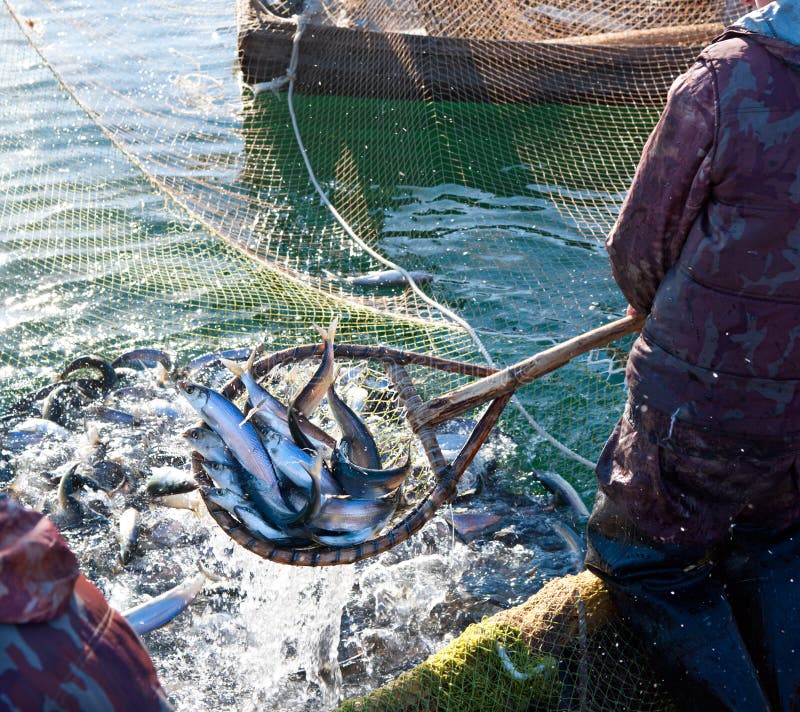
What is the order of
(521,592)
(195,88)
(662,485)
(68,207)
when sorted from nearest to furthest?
(662,485), (521,592), (68,207), (195,88)

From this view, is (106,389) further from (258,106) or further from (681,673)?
(258,106)

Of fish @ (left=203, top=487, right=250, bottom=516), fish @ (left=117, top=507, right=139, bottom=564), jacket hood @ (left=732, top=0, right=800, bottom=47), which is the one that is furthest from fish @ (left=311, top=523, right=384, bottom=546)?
jacket hood @ (left=732, top=0, right=800, bottom=47)

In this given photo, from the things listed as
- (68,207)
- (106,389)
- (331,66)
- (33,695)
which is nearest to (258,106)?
(331,66)

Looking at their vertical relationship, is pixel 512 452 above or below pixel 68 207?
below

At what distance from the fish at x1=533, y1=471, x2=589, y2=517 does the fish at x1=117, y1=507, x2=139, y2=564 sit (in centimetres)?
245

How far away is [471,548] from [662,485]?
212cm

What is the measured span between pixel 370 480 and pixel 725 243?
6.05 ft

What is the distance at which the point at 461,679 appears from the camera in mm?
3195

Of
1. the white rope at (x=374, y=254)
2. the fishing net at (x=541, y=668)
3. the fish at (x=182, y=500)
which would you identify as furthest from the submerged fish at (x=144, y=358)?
the fishing net at (x=541, y=668)

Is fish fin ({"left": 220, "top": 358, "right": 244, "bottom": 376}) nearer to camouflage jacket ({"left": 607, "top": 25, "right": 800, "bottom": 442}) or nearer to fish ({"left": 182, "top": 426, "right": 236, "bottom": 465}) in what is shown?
fish ({"left": 182, "top": 426, "right": 236, "bottom": 465})

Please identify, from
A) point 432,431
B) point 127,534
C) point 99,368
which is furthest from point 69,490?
point 432,431

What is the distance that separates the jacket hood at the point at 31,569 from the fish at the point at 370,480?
2.18 m

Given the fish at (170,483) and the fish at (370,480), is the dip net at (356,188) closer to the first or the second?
the fish at (370,480)

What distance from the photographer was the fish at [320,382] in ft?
13.6
